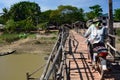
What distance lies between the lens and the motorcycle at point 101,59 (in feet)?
23.1

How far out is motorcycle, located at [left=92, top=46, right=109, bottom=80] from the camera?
23.1 feet

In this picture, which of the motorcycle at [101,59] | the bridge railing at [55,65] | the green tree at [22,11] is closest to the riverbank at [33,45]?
the green tree at [22,11]

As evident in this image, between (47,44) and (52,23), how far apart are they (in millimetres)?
31361

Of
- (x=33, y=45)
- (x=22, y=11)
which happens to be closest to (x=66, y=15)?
(x=22, y=11)

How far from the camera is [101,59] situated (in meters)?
7.23

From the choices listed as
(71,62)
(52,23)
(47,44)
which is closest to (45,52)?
(47,44)

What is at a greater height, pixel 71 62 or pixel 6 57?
pixel 71 62

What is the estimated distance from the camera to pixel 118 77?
25.5 feet

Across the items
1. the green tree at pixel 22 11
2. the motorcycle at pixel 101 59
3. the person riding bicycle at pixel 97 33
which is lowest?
the motorcycle at pixel 101 59

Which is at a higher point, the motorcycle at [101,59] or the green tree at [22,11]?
the green tree at [22,11]

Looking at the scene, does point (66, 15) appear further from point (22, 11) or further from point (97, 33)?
point (97, 33)

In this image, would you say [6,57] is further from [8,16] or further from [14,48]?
[8,16]

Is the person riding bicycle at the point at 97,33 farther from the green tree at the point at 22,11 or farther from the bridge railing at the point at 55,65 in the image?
the green tree at the point at 22,11

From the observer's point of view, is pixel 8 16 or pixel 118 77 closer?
pixel 118 77
